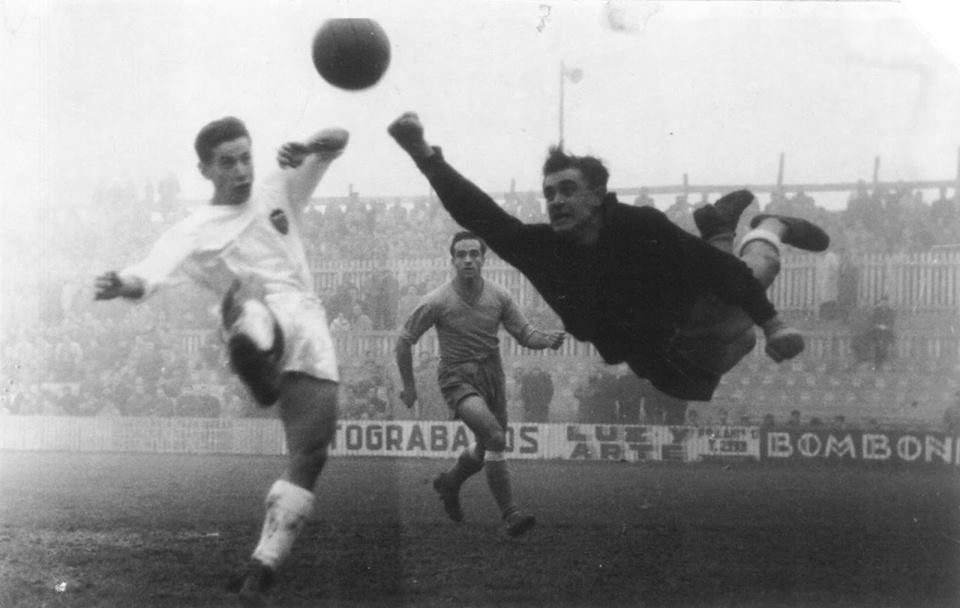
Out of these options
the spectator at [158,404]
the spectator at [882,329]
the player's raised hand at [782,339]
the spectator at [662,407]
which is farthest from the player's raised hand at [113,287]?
the spectator at [882,329]

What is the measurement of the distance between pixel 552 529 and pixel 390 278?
154 centimetres

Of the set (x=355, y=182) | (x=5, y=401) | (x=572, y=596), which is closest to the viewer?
(x=572, y=596)

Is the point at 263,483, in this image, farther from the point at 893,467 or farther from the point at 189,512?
the point at 893,467

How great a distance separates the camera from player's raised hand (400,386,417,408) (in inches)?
223

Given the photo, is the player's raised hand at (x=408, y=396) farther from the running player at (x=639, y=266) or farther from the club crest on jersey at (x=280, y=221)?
the club crest on jersey at (x=280, y=221)

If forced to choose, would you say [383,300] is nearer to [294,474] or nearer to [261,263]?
[261,263]

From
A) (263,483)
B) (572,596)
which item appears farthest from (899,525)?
(263,483)

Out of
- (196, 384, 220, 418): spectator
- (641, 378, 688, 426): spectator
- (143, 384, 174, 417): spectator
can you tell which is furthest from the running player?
(143, 384, 174, 417): spectator

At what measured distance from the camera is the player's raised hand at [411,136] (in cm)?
540

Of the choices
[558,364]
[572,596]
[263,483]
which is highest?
[558,364]

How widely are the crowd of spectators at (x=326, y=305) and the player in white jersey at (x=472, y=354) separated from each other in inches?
2.9

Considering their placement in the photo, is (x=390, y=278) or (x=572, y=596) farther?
(x=390, y=278)

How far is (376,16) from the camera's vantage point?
550cm

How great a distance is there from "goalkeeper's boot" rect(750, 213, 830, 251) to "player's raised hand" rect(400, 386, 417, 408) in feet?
Answer: 6.50
